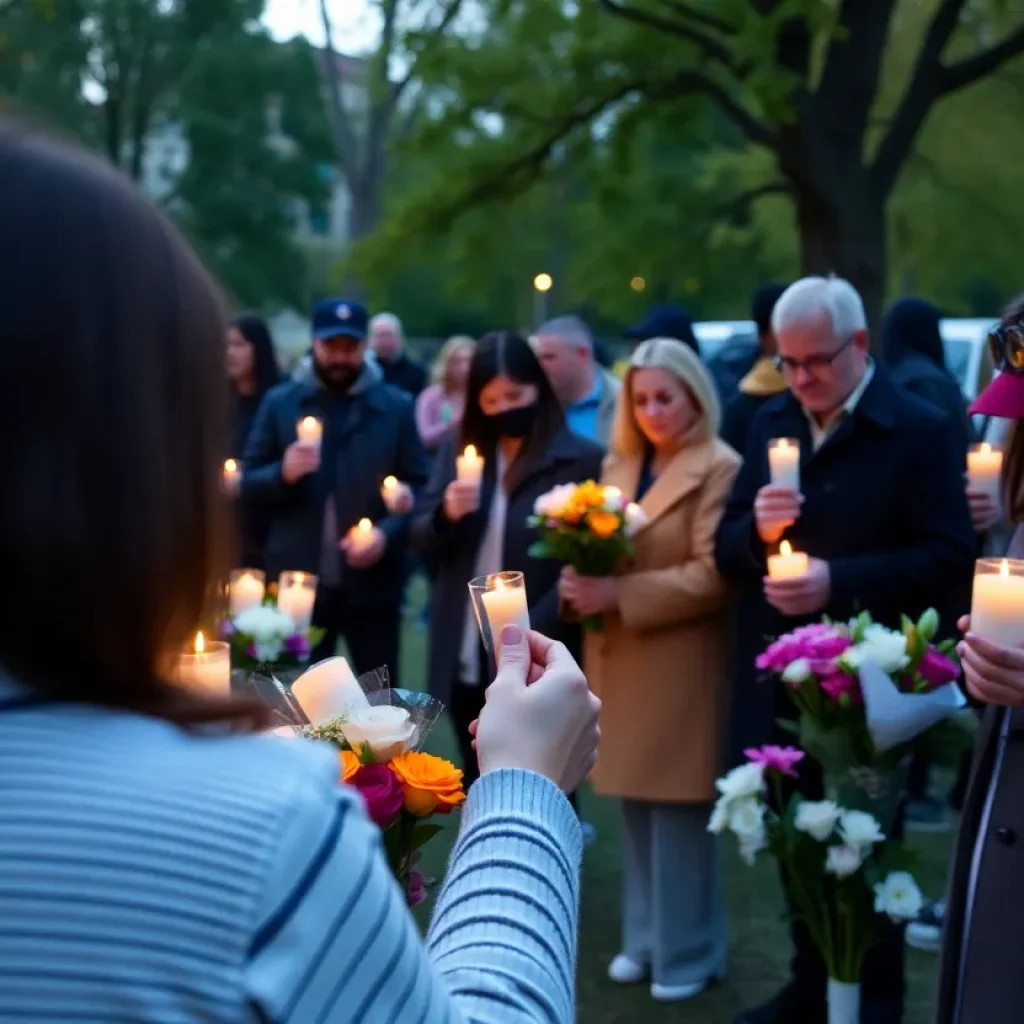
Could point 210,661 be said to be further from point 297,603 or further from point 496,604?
point 297,603

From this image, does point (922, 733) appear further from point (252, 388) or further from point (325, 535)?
point (252, 388)

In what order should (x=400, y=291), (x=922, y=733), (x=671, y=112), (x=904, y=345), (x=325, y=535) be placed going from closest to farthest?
(x=922, y=733)
(x=325, y=535)
(x=904, y=345)
(x=671, y=112)
(x=400, y=291)

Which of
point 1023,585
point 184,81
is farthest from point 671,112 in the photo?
point 184,81

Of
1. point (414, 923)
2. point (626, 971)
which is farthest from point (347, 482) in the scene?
point (414, 923)

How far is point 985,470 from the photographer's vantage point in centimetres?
466

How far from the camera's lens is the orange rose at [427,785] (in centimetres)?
183

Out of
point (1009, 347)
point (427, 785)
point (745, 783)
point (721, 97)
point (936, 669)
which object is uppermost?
point (721, 97)

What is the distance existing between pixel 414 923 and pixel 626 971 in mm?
3738

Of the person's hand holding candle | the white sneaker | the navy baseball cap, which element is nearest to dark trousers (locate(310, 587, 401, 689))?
the navy baseball cap

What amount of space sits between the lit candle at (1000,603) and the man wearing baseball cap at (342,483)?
3319 millimetres

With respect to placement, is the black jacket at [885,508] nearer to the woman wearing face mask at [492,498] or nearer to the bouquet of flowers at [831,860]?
the bouquet of flowers at [831,860]

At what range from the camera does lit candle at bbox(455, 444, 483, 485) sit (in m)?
4.79

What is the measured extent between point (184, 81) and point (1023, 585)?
30.0 m

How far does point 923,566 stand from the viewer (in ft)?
12.6
